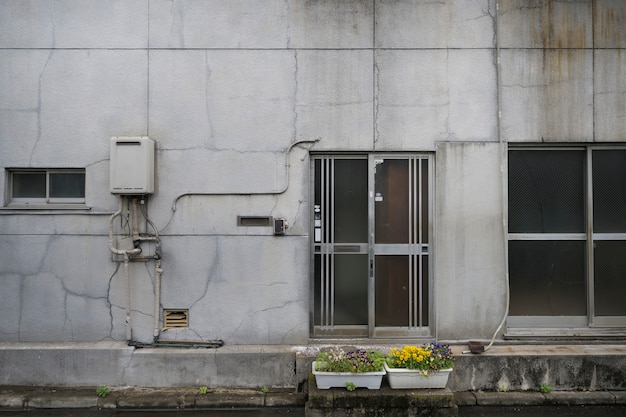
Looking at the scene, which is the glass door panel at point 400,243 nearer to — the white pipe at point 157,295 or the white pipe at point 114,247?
the white pipe at point 157,295

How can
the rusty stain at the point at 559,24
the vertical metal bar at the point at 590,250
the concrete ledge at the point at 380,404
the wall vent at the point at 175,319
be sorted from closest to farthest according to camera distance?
the concrete ledge at the point at 380,404, the wall vent at the point at 175,319, the rusty stain at the point at 559,24, the vertical metal bar at the point at 590,250

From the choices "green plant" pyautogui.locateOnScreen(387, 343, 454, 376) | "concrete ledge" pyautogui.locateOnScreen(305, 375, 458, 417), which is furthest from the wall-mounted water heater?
"green plant" pyautogui.locateOnScreen(387, 343, 454, 376)

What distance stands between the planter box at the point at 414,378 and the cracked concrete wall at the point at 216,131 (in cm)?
108

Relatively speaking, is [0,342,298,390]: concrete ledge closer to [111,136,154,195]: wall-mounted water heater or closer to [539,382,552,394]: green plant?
[111,136,154,195]: wall-mounted water heater

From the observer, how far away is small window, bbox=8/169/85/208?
22.8 ft

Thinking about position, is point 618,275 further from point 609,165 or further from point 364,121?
point 364,121

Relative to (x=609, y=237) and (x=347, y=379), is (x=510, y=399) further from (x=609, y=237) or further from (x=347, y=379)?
(x=609, y=237)

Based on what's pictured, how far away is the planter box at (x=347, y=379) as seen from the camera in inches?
231

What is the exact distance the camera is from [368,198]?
23.1 feet

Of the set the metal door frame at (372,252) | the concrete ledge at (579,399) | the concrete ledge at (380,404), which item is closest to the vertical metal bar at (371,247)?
the metal door frame at (372,252)

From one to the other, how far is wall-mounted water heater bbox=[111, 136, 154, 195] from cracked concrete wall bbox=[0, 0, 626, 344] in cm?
33

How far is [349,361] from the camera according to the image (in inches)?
233

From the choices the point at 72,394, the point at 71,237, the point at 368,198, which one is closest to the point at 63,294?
the point at 71,237

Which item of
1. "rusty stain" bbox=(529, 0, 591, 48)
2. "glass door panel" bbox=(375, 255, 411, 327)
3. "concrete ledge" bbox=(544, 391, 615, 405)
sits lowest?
"concrete ledge" bbox=(544, 391, 615, 405)
